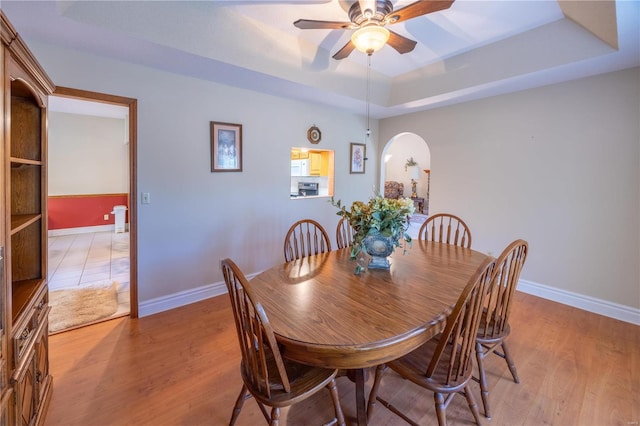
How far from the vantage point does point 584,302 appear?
304 centimetres

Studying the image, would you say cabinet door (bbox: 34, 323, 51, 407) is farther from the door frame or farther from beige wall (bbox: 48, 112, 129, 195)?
beige wall (bbox: 48, 112, 129, 195)

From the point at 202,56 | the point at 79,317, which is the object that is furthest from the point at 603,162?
the point at 79,317

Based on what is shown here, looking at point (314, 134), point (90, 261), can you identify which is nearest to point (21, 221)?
point (314, 134)

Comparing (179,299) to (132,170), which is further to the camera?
(179,299)

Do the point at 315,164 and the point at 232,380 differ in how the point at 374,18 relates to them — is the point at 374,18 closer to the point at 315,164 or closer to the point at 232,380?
the point at 232,380

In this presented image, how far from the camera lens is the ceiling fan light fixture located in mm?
1949

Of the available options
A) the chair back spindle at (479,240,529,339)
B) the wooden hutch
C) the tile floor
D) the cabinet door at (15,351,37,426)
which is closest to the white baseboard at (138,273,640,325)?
the tile floor

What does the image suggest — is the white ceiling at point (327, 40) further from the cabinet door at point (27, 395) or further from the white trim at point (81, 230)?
the white trim at point (81, 230)

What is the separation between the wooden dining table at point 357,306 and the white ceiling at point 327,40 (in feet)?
6.25

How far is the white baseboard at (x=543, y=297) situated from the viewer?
2807mm

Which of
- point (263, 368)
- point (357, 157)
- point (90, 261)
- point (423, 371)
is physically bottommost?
point (90, 261)

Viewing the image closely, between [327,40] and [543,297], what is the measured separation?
11.6 feet

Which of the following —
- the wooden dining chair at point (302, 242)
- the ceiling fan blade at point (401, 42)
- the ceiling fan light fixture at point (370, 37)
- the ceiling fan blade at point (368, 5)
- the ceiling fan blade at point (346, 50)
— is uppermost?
the ceiling fan blade at point (368, 5)

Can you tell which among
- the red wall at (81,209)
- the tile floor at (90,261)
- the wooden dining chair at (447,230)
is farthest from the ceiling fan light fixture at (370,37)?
the red wall at (81,209)
